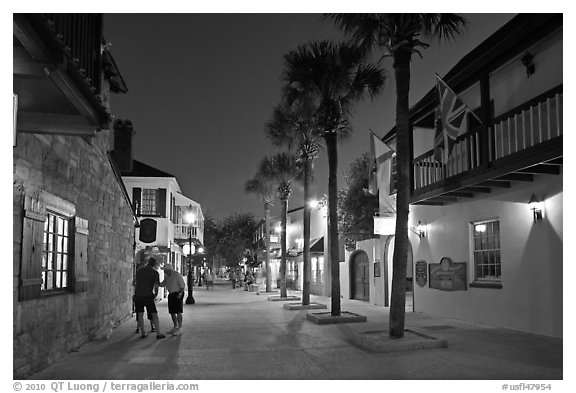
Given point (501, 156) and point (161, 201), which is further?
point (161, 201)

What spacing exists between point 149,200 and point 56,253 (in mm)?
18607

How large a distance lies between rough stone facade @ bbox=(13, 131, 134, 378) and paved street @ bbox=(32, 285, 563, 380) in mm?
458

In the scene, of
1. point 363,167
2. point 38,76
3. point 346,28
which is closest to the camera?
point 38,76

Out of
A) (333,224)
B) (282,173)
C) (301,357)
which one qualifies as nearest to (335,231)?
(333,224)

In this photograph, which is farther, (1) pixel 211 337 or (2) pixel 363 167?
(2) pixel 363 167

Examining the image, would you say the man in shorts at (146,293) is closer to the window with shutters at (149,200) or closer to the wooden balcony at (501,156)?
the wooden balcony at (501,156)

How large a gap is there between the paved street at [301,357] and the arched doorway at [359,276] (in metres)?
9.08

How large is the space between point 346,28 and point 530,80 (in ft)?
14.8

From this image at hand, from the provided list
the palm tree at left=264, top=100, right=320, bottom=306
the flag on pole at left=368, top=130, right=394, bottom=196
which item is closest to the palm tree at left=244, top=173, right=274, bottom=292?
the palm tree at left=264, top=100, right=320, bottom=306

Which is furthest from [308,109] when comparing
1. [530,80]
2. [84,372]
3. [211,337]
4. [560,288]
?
[84,372]

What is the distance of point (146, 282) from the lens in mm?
12164

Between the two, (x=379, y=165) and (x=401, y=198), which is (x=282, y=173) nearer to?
(x=379, y=165)

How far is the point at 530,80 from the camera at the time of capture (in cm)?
1231

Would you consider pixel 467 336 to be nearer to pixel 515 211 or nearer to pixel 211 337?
pixel 515 211
